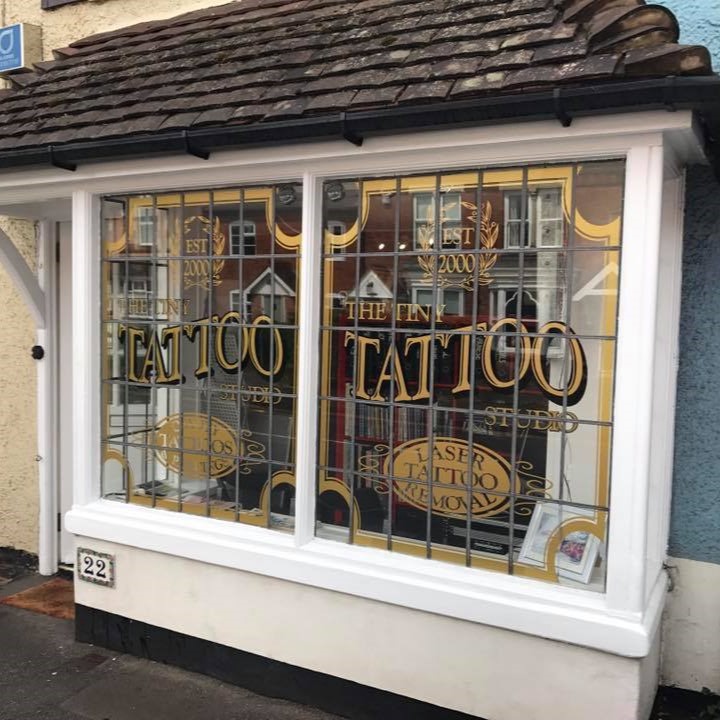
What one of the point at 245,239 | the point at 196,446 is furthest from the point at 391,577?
the point at 245,239

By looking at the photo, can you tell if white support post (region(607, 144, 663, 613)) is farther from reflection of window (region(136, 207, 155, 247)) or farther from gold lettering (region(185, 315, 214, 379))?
reflection of window (region(136, 207, 155, 247))

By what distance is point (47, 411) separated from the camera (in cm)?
541

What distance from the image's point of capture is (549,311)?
3262 mm

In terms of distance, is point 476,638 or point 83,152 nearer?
point 476,638

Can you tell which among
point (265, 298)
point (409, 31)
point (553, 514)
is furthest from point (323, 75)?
point (553, 514)

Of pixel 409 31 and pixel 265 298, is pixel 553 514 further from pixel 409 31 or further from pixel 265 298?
pixel 409 31

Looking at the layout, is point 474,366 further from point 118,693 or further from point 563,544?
point 118,693

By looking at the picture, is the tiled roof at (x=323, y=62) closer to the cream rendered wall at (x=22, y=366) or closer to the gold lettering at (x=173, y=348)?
the cream rendered wall at (x=22, y=366)

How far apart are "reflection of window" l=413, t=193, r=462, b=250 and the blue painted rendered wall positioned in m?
1.10

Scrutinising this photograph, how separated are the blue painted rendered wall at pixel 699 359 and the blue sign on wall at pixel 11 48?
452 centimetres

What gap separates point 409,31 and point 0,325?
3.96 m

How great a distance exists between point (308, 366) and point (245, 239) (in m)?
0.83

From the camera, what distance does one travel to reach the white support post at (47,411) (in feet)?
17.4

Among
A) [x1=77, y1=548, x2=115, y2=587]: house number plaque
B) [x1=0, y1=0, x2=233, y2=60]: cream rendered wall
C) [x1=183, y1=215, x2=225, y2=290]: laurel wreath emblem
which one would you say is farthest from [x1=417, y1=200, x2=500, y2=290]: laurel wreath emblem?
[x1=0, y1=0, x2=233, y2=60]: cream rendered wall
